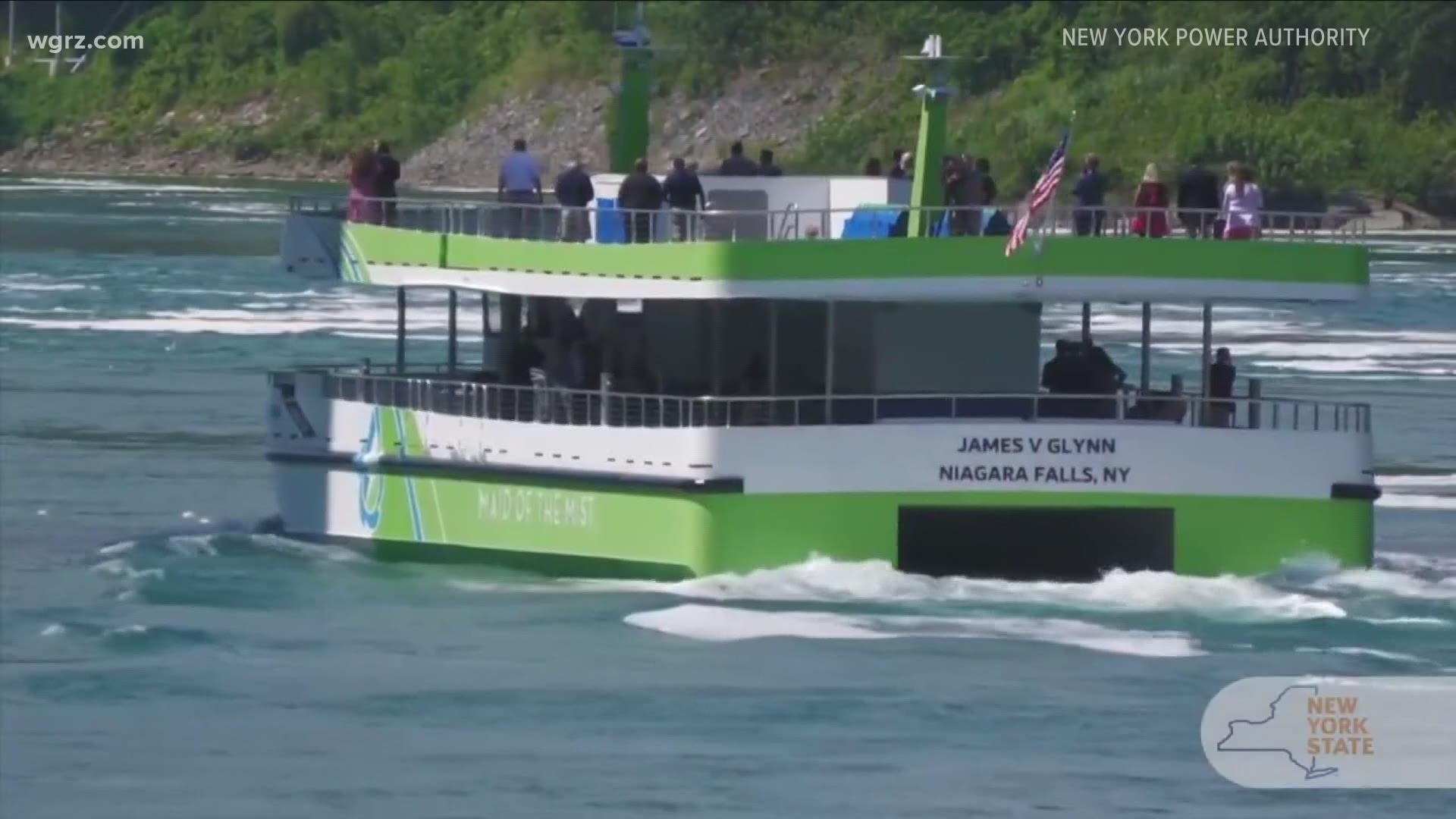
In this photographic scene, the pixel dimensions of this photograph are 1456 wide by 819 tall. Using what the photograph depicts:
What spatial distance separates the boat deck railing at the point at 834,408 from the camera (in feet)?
87.0

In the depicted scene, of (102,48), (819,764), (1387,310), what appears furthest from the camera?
(102,48)

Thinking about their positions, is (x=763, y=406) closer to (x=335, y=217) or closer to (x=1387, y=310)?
(x=335, y=217)

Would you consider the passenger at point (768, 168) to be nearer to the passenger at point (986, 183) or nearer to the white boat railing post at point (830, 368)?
the passenger at point (986, 183)

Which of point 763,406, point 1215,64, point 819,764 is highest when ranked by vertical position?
point 1215,64

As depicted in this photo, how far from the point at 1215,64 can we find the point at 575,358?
79121mm

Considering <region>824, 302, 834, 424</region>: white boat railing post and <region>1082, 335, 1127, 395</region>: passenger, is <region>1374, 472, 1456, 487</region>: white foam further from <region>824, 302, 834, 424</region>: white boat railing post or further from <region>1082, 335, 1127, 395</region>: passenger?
<region>824, 302, 834, 424</region>: white boat railing post

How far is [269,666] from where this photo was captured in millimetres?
24719

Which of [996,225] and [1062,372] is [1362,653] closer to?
[996,225]

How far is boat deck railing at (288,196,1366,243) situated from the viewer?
26.6 meters

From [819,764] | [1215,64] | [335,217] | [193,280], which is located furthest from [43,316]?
[1215,64]

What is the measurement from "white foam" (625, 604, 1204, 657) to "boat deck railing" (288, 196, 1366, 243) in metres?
2.69

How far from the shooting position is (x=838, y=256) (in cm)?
2597

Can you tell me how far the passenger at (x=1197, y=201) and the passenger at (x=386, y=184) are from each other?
6.39 meters

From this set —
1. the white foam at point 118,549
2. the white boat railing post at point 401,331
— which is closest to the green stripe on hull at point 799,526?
the white boat railing post at point 401,331
